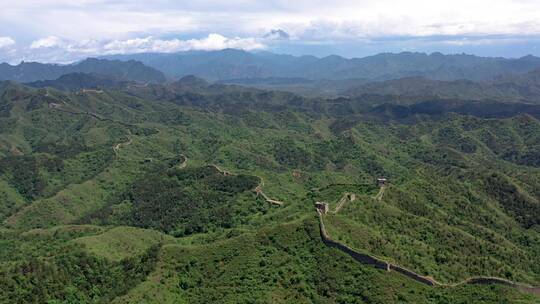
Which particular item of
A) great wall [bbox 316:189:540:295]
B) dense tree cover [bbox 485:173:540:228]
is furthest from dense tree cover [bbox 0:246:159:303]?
dense tree cover [bbox 485:173:540:228]

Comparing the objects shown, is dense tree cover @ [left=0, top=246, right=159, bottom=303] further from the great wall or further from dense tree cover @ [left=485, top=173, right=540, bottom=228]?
dense tree cover @ [left=485, top=173, right=540, bottom=228]

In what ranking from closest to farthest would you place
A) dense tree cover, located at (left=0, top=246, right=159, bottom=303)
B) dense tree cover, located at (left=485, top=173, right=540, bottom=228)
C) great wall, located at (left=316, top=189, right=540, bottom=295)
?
great wall, located at (left=316, top=189, right=540, bottom=295), dense tree cover, located at (left=0, top=246, right=159, bottom=303), dense tree cover, located at (left=485, top=173, right=540, bottom=228)

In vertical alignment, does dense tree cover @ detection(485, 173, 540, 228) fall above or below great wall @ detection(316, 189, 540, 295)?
below

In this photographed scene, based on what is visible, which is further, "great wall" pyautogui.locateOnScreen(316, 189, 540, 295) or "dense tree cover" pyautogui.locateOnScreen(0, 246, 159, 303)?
"dense tree cover" pyautogui.locateOnScreen(0, 246, 159, 303)

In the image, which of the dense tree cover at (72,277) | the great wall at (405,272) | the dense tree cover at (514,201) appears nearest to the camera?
the great wall at (405,272)

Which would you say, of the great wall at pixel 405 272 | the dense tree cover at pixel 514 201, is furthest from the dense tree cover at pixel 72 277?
the dense tree cover at pixel 514 201

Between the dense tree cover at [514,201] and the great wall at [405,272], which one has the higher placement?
the great wall at [405,272]

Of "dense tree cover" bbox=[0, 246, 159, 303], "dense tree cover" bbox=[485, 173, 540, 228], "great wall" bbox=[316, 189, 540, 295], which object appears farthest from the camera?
"dense tree cover" bbox=[485, 173, 540, 228]

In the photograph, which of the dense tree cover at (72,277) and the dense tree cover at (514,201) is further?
the dense tree cover at (514,201)

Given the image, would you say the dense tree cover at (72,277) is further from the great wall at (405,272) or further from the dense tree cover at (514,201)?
the dense tree cover at (514,201)

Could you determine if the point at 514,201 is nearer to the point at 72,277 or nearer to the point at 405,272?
the point at 405,272

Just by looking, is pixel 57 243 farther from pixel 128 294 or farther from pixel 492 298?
pixel 492 298
